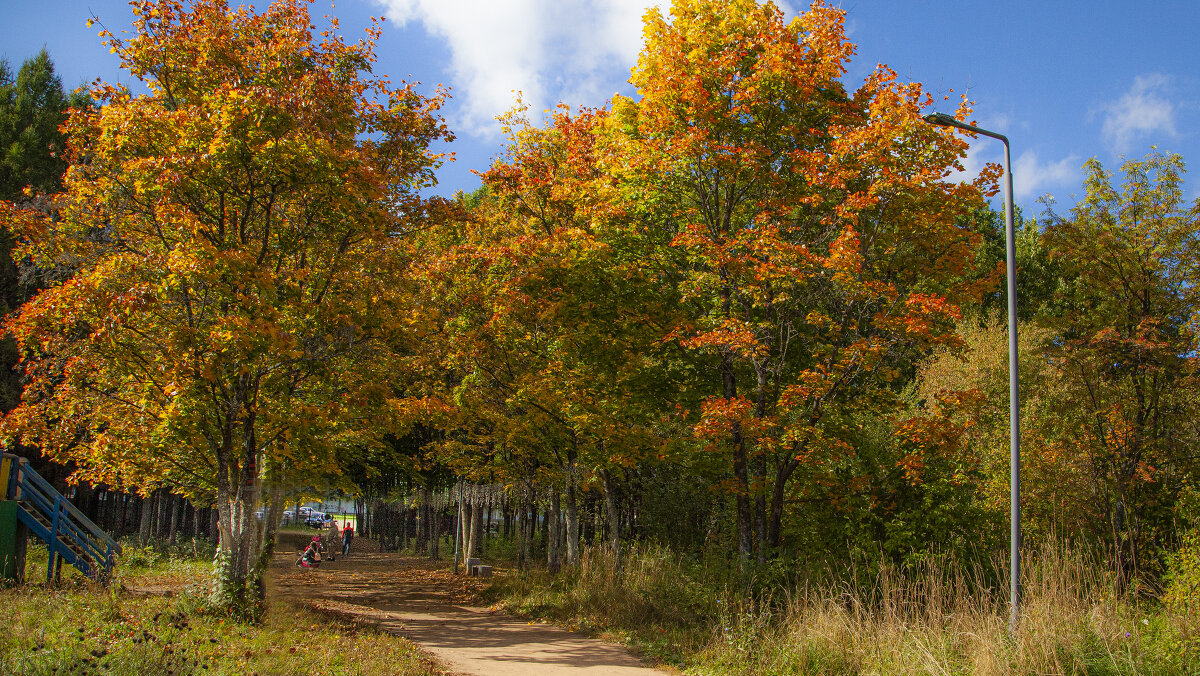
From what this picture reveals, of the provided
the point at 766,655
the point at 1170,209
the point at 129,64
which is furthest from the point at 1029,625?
the point at 129,64

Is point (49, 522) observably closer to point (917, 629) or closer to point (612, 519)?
point (612, 519)

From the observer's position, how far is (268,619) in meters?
11.2

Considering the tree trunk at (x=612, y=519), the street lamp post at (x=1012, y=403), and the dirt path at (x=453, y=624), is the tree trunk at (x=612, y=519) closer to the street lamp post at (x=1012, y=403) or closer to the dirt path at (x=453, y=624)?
the dirt path at (x=453, y=624)

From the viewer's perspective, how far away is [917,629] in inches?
328

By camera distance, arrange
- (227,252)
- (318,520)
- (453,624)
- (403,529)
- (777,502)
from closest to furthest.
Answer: (227,252)
(777,502)
(453,624)
(403,529)
(318,520)

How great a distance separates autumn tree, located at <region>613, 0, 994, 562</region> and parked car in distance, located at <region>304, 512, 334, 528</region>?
51678 mm

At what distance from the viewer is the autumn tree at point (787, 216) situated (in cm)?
1219

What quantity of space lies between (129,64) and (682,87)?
887cm

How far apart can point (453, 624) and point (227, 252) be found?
26.6 feet

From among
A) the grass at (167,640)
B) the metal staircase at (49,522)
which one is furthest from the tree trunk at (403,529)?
the grass at (167,640)

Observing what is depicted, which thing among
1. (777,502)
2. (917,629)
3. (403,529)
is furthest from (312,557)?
(917,629)

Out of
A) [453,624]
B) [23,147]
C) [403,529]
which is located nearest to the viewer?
[453,624]

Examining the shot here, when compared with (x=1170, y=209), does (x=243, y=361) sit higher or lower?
lower

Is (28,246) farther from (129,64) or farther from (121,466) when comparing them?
(121,466)
